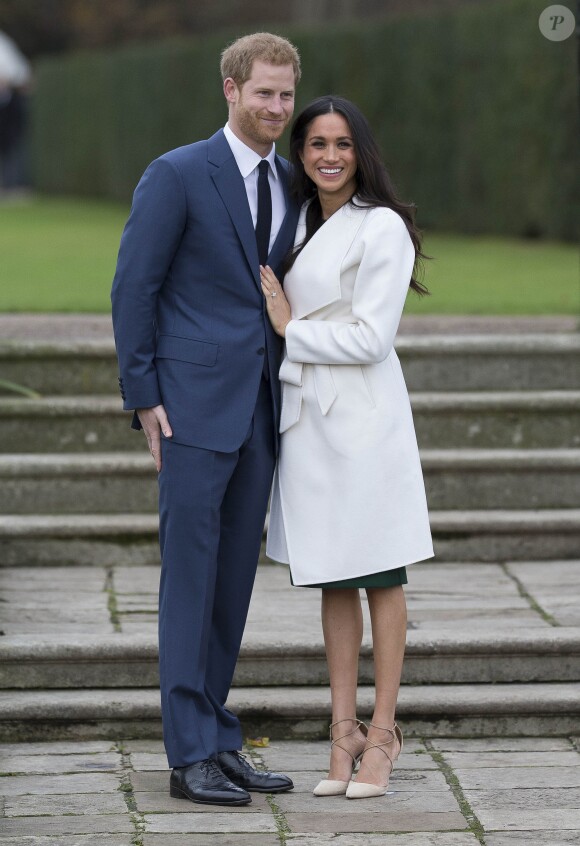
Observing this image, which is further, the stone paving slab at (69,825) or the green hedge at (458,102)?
the green hedge at (458,102)

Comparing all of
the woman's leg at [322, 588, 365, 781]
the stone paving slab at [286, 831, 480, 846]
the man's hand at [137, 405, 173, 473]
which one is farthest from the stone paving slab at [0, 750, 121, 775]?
the man's hand at [137, 405, 173, 473]

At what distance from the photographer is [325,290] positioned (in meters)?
3.87

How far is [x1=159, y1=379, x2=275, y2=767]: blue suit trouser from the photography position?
3.87 meters

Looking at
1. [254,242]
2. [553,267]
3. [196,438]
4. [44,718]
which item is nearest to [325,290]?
[254,242]

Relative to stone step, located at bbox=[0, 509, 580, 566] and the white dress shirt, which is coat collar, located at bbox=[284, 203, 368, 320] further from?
stone step, located at bbox=[0, 509, 580, 566]

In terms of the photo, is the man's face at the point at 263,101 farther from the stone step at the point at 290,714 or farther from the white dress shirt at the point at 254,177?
the stone step at the point at 290,714

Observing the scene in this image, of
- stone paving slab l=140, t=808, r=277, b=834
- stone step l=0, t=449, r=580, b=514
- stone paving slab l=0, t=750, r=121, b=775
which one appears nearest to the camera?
stone paving slab l=140, t=808, r=277, b=834

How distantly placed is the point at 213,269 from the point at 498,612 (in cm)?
177

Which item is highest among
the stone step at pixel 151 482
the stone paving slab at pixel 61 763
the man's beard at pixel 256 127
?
the man's beard at pixel 256 127

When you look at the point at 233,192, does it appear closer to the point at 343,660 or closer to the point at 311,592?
the point at 343,660

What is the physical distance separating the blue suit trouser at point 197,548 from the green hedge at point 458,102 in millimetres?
7782

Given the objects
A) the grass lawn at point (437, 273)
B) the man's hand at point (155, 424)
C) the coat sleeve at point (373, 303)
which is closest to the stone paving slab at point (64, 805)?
the man's hand at point (155, 424)

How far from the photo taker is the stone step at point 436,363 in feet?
20.9

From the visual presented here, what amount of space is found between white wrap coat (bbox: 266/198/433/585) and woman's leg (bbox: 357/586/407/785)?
11cm
